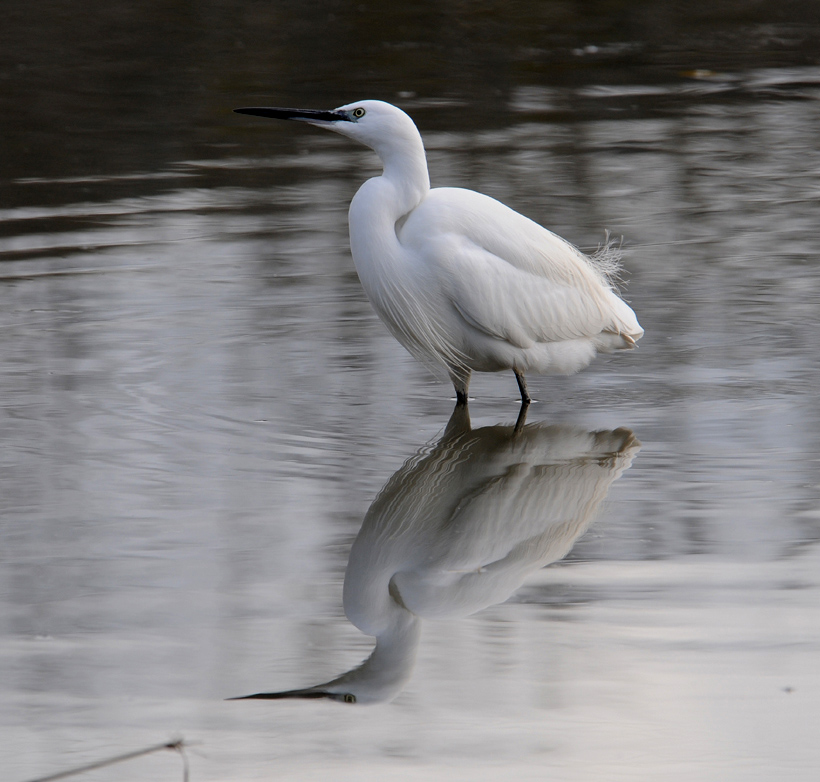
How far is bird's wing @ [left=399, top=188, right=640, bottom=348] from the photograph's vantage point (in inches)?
188

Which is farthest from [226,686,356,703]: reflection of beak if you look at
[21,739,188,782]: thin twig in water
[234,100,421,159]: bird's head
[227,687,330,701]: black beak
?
[234,100,421,159]: bird's head

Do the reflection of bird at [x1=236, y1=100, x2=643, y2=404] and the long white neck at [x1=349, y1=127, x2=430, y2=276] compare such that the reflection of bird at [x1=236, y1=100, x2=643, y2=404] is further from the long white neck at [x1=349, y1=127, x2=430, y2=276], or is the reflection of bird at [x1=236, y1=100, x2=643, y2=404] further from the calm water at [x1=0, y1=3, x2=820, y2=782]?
the calm water at [x1=0, y1=3, x2=820, y2=782]

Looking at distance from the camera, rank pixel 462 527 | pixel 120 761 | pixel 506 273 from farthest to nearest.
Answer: pixel 506 273 < pixel 462 527 < pixel 120 761

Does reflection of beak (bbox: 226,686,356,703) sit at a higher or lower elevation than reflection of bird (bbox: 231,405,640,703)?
lower

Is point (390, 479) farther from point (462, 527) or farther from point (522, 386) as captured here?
point (522, 386)

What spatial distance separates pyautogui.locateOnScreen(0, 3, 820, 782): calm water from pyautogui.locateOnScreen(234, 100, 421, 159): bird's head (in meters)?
0.96

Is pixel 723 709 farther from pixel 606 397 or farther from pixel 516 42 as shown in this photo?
pixel 516 42

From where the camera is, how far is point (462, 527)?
393cm

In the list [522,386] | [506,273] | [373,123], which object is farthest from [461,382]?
[373,123]

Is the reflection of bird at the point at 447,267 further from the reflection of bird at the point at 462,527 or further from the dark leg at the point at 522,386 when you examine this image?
the reflection of bird at the point at 462,527

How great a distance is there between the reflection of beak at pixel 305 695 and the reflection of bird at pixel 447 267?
6.67ft

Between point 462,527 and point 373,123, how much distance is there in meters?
1.57

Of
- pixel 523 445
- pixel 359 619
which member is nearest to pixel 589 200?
pixel 523 445

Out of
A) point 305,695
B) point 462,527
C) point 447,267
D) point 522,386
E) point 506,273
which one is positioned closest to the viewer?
point 305,695
